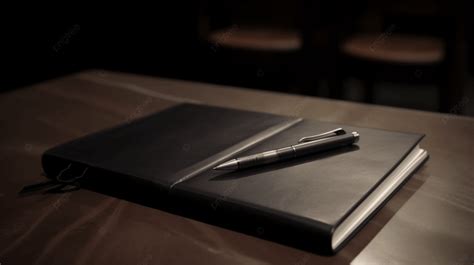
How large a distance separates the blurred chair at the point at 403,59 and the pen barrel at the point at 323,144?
1.59 metres

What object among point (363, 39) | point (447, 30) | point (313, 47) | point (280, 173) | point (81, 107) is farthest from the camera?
point (313, 47)

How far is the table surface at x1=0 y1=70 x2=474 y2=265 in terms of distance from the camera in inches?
22.3

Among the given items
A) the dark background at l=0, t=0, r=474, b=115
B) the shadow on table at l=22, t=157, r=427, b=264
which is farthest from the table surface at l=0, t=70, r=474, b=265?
the dark background at l=0, t=0, r=474, b=115

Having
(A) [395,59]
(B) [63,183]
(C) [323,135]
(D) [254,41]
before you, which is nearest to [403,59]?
(A) [395,59]

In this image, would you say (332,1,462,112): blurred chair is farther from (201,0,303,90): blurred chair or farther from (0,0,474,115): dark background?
(201,0,303,90): blurred chair

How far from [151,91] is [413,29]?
2.07 m

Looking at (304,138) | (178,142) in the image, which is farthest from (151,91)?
(304,138)

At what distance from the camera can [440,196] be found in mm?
681

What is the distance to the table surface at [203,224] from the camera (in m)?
0.57

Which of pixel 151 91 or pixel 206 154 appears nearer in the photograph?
pixel 206 154

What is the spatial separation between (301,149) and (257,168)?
6 centimetres

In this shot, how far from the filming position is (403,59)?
2.21 m

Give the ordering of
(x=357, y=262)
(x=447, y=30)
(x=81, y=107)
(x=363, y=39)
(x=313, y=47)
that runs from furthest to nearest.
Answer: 1. (x=313, y=47)
2. (x=363, y=39)
3. (x=447, y=30)
4. (x=81, y=107)
5. (x=357, y=262)

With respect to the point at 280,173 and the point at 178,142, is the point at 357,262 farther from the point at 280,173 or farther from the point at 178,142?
the point at 178,142
